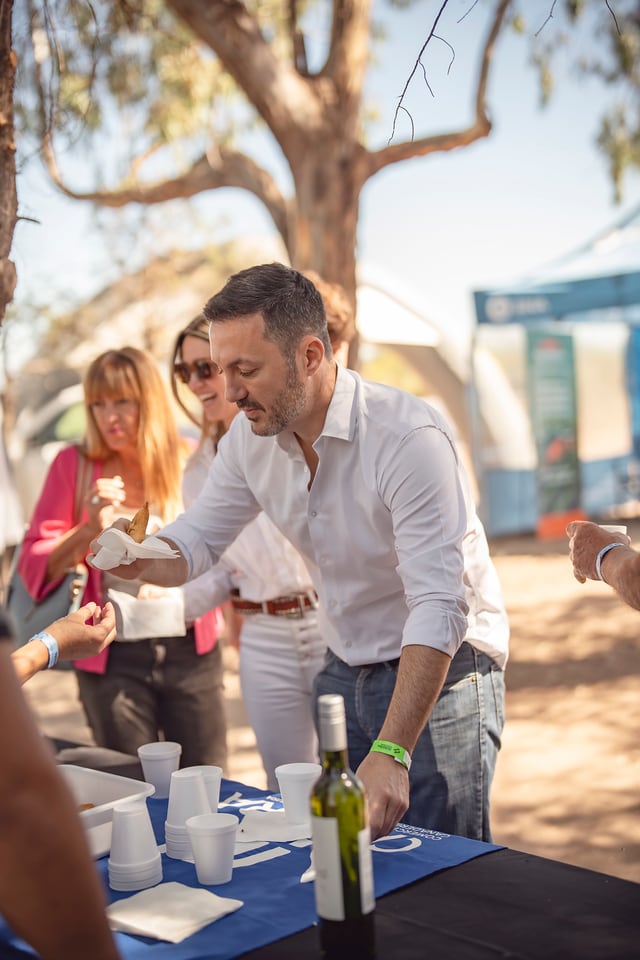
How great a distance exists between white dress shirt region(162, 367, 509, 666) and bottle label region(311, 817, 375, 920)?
672 millimetres

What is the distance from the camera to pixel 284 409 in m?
2.10

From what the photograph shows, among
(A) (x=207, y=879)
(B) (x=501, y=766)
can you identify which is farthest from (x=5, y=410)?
(A) (x=207, y=879)

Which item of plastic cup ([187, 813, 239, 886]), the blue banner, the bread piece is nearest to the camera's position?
plastic cup ([187, 813, 239, 886])

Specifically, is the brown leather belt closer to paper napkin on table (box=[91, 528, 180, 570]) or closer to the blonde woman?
the blonde woman

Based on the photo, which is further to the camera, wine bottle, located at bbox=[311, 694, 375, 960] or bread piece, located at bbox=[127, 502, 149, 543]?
bread piece, located at bbox=[127, 502, 149, 543]

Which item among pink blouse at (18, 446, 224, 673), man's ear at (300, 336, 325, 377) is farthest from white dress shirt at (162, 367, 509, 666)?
pink blouse at (18, 446, 224, 673)

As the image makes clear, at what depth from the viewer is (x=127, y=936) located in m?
1.49

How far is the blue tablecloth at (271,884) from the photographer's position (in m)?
1.44

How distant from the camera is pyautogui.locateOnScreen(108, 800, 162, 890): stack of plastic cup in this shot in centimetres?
166

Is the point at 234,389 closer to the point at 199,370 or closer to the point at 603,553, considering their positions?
the point at 603,553

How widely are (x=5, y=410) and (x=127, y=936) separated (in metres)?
7.19

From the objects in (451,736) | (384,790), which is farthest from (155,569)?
(384,790)

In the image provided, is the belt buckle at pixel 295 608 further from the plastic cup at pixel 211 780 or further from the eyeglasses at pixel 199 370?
the plastic cup at pixel 211 780

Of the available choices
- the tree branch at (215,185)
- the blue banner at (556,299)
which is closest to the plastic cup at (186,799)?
the tree branch at (215,185)
